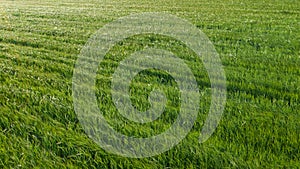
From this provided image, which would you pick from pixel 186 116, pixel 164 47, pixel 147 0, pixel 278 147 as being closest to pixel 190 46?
pixel 164 47

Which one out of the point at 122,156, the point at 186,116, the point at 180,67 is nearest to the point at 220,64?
the point at 180,67

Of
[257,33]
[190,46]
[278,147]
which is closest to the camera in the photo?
[278,147]

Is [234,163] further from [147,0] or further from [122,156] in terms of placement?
[147,0]

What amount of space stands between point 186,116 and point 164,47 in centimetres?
486

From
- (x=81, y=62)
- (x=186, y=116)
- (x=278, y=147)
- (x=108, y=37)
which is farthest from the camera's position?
(x=108, y=37)

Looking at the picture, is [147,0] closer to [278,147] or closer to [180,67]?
[180,67]

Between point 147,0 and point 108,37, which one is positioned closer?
point 108,37

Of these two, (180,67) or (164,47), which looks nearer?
(180,67)

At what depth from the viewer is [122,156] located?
3.76 meters

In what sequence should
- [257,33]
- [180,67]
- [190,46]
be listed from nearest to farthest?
[180,67]
[190,46]
[257,33]

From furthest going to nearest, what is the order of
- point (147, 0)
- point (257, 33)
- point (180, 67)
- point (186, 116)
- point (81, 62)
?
point (147, 0)
point (257, 33)
point (81, 62)
point (180, 67)
point (186, 116)

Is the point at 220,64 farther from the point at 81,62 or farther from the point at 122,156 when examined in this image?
the point at 122,156

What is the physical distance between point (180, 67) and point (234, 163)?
3.59m

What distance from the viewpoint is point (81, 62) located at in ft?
24.9
